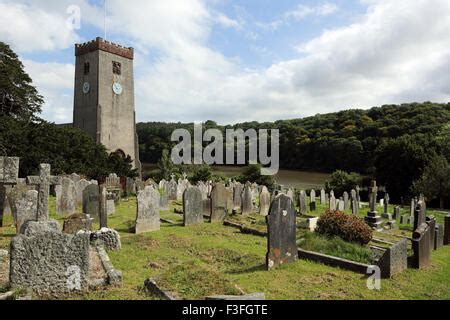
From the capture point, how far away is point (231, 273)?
317 inches

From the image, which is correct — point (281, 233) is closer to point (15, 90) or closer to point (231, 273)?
point (231, 273)

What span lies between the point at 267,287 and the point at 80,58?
43.6 m

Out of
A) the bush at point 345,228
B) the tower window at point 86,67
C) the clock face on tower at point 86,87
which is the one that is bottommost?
the bush at point 345,228

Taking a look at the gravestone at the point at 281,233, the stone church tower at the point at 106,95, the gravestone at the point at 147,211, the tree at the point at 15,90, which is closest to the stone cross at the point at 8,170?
the gravestone at the point at 147,211

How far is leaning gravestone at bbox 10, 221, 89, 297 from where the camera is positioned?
591cm

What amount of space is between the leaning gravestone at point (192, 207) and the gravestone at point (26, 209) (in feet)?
16.9

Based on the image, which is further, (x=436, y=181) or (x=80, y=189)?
(x=436, y=181)

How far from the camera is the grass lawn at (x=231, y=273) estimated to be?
20.7 ft

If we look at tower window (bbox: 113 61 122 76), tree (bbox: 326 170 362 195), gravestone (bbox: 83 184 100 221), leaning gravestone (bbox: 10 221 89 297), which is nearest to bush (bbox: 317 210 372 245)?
leaning gravestone (bbox: 10 221 89 297)

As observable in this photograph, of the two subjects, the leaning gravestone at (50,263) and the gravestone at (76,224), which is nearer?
the leaning gravestone at (50,263)

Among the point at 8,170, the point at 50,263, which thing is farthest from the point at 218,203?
the point at 50,263

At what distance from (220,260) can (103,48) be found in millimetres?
38852

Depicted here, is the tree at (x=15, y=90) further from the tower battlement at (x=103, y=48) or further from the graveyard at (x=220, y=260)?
the graveyard at (x=220, y=260)
